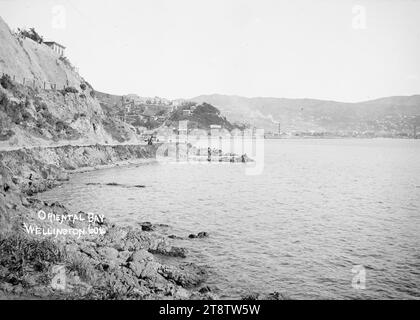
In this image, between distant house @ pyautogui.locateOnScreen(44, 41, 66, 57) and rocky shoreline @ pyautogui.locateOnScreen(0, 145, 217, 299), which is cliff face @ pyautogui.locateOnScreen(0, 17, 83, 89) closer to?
distant house @ pyautogui.locateOnScreen(44, 41, 66, 57)

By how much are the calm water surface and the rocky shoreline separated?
2312mm

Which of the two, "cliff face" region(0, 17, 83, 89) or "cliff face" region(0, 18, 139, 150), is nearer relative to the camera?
"cliff face" region(0, 18, 139, 150)

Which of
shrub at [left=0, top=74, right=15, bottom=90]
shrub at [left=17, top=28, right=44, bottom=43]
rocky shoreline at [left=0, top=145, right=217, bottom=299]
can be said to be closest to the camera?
rocky shoreline at [left=0, top=145, right=217, bottom=299]

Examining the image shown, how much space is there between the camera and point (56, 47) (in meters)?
90.1

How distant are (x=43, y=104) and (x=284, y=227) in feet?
173

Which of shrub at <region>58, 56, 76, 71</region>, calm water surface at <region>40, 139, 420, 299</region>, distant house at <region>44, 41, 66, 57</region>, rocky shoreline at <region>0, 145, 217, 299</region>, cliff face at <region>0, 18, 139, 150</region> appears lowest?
calm water surface at <region>40, 139, 420, 299</region>

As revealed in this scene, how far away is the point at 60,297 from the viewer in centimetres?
1127

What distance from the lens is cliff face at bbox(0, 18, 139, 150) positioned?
51.1 meters

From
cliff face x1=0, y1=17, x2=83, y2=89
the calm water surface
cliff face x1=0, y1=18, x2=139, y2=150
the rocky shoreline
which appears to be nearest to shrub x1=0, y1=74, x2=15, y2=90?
cliff face x1=0, y1=18, x2=139, y2=150

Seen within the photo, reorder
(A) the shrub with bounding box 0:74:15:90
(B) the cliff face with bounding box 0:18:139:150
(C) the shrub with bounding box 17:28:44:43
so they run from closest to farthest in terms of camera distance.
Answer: (B) the cliff face with bounding box 0:18:139:150 < (A) the shrub with bounding box 0:74:15:90 < (C) the shrub with bounding box 17:28:44:43

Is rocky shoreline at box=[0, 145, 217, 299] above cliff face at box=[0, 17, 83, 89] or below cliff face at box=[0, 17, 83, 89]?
below

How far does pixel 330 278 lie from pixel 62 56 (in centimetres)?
9001

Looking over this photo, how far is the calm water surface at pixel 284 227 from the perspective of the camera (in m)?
17.8
